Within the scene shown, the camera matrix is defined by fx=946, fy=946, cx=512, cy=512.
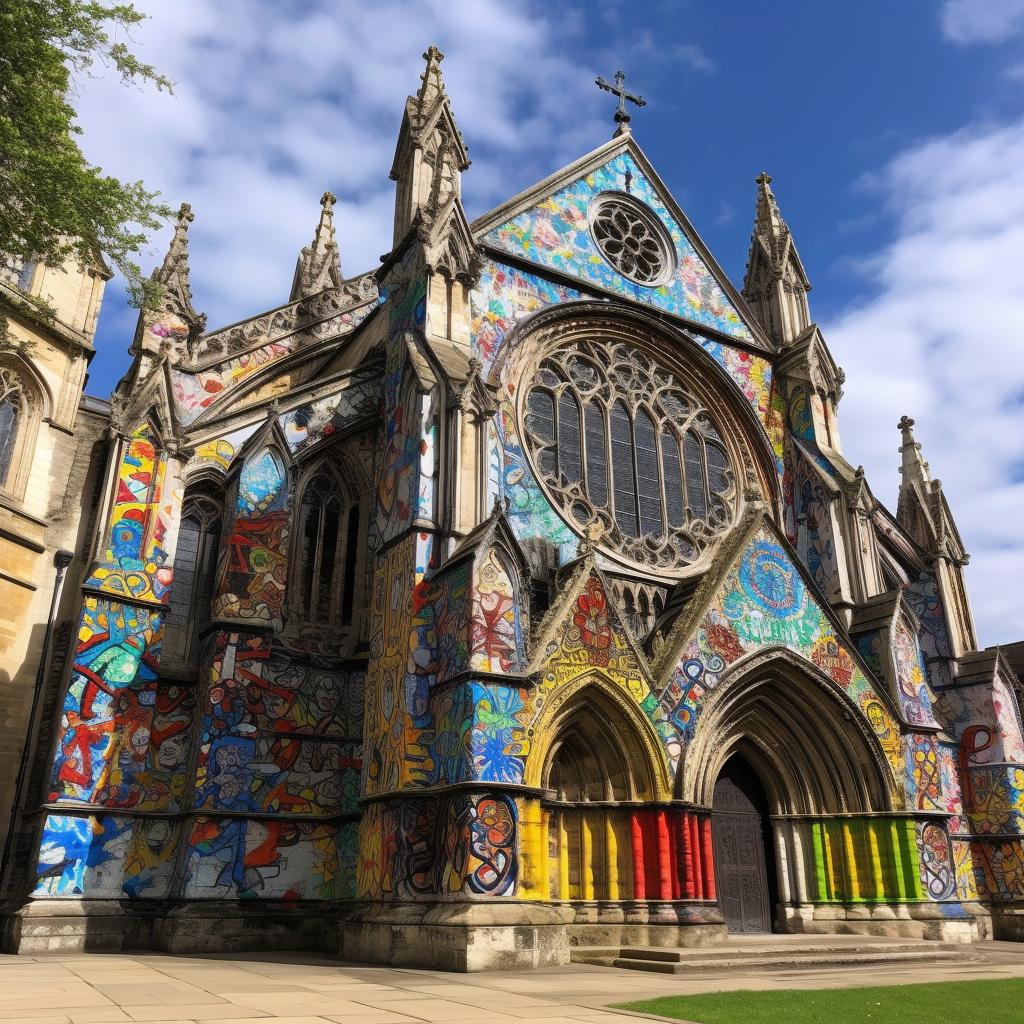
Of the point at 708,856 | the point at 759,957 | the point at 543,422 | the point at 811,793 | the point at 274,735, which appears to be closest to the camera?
the point at 759,957

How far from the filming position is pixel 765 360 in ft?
70.9

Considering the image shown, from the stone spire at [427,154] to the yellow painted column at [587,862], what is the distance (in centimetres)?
1089

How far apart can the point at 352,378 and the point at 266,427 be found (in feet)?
7.27

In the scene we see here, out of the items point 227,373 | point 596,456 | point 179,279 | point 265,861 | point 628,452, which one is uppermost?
point 179,279

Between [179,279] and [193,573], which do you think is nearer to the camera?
[193,573]

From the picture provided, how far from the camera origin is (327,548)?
54.2ft

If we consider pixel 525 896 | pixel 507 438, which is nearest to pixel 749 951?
pixel 525 896

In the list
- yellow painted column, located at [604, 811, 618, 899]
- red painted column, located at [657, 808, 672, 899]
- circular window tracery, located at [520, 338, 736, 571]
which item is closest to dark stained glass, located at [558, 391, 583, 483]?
circular window tracery, located at [520, 338, 736, 571]

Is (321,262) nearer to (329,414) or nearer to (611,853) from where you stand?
(329,414)

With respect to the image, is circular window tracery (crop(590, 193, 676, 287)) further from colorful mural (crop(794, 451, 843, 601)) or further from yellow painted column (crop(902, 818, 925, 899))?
yellow painted column (crop(902, 818, 925, 899))

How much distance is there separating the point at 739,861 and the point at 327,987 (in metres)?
9.00

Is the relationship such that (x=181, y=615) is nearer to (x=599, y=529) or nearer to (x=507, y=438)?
(x=507, y=438)

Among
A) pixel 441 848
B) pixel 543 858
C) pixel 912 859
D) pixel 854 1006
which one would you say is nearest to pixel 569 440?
pixel 543 858

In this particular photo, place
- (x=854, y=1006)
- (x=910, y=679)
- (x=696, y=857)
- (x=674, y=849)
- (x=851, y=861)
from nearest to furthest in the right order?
1. (x=854, y=1006)
2. (x=674, y=849)
3. (x=696, y=857)
4. (x=851, y=861)
5. (x=910, y=679)
